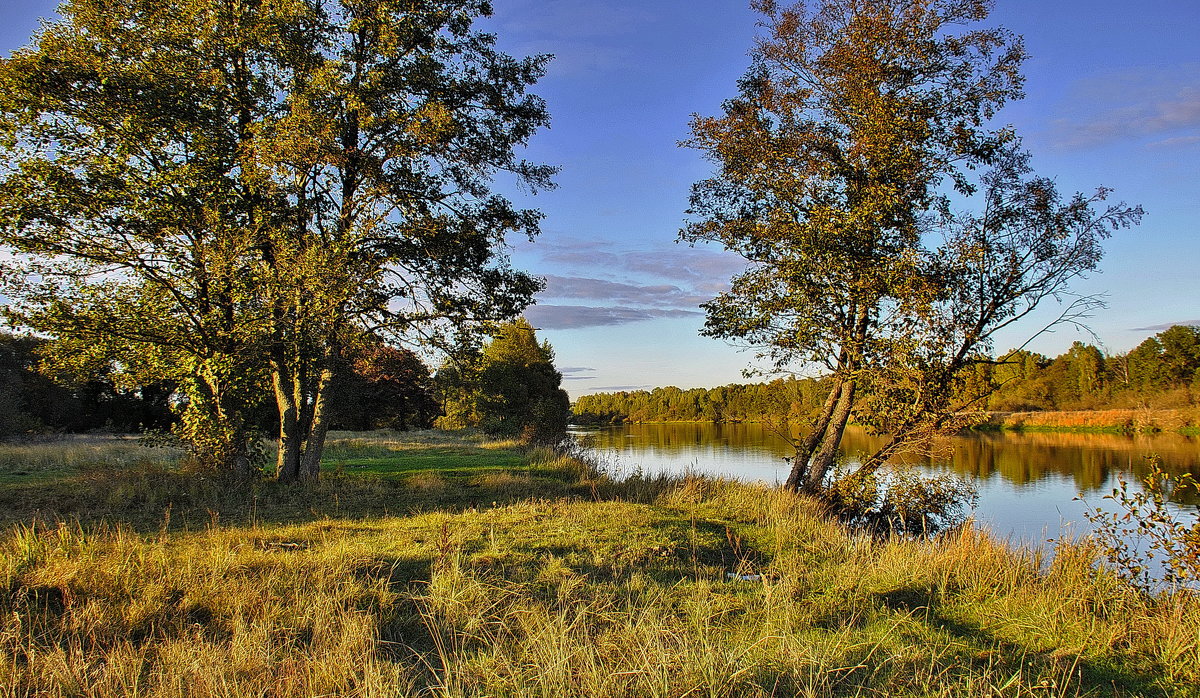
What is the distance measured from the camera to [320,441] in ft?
39.6

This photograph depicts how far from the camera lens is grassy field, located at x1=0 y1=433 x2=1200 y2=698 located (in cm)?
373

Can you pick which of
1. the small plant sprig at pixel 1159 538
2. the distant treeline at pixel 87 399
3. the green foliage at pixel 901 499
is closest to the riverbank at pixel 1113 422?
the green foliage at pixel 901 499

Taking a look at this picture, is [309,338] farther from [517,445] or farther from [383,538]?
[517,445]

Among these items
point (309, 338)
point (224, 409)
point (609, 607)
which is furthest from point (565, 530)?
point (224, 409)

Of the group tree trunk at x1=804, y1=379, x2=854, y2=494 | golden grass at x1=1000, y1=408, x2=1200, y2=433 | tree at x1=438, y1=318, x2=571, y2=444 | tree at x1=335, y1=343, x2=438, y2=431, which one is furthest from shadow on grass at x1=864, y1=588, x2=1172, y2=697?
golden grass at x1=1000, y1=408, x2=1200, y2=433

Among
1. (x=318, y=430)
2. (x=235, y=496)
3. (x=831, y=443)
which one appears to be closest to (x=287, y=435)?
(x=318, y=430)

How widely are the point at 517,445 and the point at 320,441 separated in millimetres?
15093

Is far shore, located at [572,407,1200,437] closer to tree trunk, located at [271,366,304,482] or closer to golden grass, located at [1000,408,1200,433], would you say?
golden grass, located at [1000,408,1200,433]

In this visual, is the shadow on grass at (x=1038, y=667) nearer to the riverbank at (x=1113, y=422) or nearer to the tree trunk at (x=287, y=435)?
the tree trunk at (x=287, y=435)

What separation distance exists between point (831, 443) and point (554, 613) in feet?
34.1

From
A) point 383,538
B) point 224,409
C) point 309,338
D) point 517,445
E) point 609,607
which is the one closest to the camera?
point 609,607

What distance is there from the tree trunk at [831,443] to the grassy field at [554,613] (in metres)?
5.10

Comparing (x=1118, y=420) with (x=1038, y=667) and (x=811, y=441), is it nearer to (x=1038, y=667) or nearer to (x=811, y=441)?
(x=811, y=441)

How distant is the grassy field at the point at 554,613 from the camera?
3.73 meters
